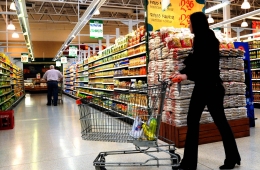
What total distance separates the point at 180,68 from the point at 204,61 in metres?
1.13

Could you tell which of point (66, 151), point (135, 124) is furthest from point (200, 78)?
point (66, 151)

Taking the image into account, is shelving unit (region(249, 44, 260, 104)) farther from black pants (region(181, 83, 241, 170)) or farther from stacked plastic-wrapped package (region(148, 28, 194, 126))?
black pants (region(181, 83, 241, 170))

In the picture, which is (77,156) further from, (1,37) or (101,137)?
(1,37)

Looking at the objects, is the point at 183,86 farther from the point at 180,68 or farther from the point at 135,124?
the point at 135,124

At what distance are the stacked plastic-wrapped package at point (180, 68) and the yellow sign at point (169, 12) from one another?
0.32 meters

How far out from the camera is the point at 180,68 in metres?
3.68

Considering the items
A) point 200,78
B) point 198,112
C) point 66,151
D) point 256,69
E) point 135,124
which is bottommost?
point 66,151

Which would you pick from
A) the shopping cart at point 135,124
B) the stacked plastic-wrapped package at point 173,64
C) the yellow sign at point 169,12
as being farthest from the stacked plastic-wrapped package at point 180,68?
the shopping cart at point 135,124

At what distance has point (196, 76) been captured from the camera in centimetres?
260

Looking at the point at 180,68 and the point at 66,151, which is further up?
the point at 180,68

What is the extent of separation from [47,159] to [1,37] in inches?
933

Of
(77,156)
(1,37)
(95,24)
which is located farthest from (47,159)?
(1,37)

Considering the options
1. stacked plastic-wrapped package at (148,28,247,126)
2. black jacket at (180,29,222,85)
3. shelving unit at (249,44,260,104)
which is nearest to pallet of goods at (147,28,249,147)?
stacked plastic-wrapped package at (148,28,247,126)

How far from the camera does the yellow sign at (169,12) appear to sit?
14.9 feet
